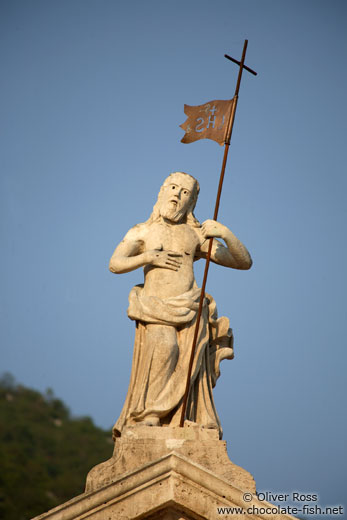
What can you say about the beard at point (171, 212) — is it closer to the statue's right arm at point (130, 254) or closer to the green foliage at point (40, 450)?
the statue's right arm at point (130, 254)

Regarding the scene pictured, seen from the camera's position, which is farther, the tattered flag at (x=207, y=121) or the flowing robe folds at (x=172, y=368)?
the tattered flag at (x=207, y=121)

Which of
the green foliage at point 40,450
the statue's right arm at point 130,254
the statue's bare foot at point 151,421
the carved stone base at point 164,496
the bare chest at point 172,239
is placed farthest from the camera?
the green foliage at point 40,450

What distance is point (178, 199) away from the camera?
11836 millimetres

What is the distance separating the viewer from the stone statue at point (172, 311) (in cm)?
1090

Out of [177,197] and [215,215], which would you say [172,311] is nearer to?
[215,215]

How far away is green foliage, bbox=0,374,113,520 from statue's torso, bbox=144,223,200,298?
29185mm

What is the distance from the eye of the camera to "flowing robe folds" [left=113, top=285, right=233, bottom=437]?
35.4 feet

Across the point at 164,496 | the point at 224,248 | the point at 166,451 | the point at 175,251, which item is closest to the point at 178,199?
the point at 175,251

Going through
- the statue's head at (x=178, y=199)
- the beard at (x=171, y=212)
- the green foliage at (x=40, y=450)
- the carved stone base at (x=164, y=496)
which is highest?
the green foliage at (x=40, y=450)

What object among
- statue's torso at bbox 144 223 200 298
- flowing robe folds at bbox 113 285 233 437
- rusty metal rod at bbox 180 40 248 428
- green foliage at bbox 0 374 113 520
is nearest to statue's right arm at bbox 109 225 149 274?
statue's torso at bbox 144 223 200 298

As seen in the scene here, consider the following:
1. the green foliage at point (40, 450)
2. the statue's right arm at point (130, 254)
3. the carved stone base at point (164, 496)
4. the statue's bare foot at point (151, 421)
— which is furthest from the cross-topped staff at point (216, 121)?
the green foliage at point (40, 450)

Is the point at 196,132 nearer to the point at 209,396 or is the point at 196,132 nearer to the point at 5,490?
the point at 209,396

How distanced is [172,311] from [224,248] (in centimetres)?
134

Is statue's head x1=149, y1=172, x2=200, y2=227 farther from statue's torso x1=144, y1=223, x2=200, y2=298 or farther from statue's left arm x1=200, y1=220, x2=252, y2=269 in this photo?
statue's left arm x1=200, y1=220, x2=252, y2=269
